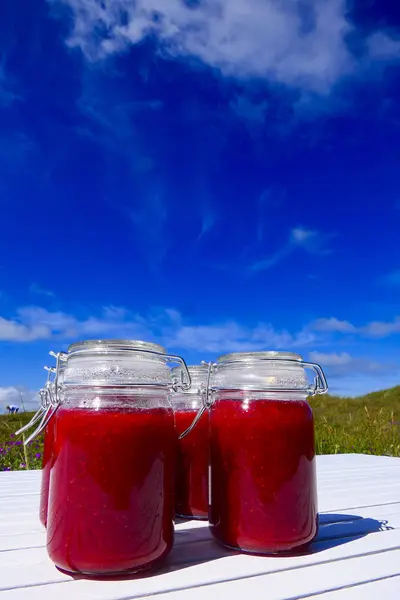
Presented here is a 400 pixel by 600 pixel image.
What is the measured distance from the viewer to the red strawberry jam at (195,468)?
56.1 inches

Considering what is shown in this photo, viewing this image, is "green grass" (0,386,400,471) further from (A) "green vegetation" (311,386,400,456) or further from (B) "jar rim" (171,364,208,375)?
(B) "jar rim" (171,364,208,375)

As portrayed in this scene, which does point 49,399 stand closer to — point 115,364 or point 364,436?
point 115,364

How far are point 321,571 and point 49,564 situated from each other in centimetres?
57

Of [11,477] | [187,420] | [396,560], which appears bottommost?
[396,560]

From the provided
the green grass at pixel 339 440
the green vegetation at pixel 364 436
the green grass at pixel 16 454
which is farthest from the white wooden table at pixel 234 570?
the green vegetation at pixel 364 436

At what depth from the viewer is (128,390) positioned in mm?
1093

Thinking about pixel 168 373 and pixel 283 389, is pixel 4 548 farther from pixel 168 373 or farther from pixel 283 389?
pixel 283 389

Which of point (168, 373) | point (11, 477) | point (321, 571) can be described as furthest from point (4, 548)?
point (11, 477)

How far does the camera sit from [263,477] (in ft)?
3.78

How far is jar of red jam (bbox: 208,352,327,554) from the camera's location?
45.6 inches

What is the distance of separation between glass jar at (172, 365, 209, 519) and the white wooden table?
0.17 feet

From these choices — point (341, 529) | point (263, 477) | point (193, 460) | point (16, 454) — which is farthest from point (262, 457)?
point (16, 454)

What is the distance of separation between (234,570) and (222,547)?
0.15 metres

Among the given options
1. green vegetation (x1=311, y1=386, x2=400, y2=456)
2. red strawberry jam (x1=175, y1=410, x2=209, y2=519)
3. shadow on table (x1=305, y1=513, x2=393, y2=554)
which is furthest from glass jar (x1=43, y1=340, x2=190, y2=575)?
green vegetation (x1=311, y1=386, x2=400, y2=456)
